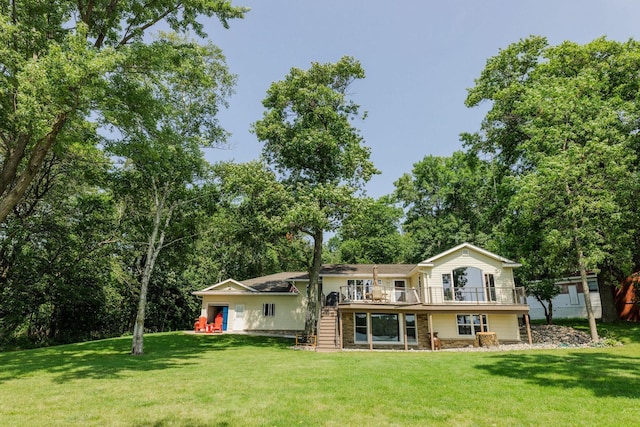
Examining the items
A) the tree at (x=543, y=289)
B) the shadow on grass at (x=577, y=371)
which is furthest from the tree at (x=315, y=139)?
the tree at (x=543, y=289)

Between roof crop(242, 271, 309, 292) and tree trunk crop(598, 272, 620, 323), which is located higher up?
roof crop(242, 271, 309, 292)

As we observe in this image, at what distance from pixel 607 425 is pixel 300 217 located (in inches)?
579

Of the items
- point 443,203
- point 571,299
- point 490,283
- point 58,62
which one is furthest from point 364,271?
point 571,299

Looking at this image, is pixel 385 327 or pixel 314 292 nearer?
pixel 385 327

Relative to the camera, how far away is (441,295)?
19.6 meters

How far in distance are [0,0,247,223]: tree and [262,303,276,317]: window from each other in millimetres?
17983

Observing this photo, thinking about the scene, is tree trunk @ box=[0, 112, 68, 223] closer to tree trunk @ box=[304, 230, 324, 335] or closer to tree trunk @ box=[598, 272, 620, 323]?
tree trunk @ box=[304, 230, 324, 335]

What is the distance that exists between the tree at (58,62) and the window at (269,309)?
18.0m

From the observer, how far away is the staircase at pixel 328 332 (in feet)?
58.1

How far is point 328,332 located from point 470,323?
327 inches

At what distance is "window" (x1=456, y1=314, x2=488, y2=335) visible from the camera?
1962cm

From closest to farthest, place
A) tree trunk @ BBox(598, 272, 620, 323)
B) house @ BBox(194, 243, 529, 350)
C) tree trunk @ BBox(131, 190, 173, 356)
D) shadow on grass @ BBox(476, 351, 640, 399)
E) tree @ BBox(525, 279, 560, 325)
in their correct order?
1. shadow on grass @ BBox(476, 351, 640, 399)
2. tree trunk @ BBox(131, 190, 173, 356)
3. house @ BBox(194, 243, 529, 350)
4. tree @ BBox(525, 279, 560, 325)
5. tree trunk @ BBox(598, 272, 620, 323)

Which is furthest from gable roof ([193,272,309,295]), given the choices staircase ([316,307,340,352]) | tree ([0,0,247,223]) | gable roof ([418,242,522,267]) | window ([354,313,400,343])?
tree ([0,0,247,223])

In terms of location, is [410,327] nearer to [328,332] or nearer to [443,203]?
[328,332]
